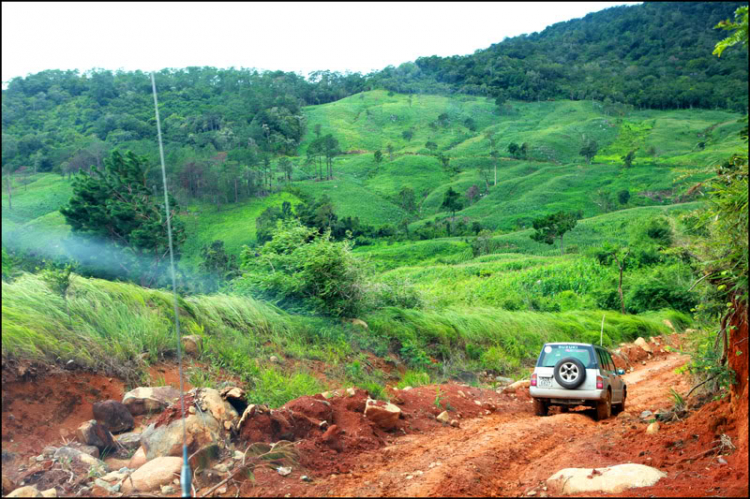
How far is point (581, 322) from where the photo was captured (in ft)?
62.7

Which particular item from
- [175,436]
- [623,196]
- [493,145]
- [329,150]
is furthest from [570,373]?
[493,145]

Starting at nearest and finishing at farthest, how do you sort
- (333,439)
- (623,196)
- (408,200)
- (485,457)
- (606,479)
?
(606,479) < (485,457) < (333,439) < (623,196) < (408,200)

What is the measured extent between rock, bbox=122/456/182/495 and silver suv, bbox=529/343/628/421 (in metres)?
6.63

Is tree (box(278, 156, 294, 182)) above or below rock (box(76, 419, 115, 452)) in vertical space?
above

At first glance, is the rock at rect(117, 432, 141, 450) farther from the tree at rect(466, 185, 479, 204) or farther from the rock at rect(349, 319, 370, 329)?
the tree at rect(466, 185, 479, 204)

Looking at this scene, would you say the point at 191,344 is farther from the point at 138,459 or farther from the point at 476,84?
the point at 476,84

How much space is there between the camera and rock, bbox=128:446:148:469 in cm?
583

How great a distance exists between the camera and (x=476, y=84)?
148 metres

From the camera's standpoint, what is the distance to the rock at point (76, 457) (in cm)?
552

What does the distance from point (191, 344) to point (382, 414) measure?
3.35 m

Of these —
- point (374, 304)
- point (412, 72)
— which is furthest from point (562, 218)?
point (412, 72)

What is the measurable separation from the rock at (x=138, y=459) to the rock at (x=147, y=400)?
0.87 m

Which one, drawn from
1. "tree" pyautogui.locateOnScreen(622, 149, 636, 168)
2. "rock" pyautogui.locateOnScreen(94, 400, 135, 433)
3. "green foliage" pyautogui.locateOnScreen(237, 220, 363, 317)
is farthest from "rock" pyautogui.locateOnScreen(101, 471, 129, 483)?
"tree" pyautogui.locateOnScreen(622, 149, 636, 168)

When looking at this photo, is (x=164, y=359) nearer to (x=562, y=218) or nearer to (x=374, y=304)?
(x=374, y=304)
